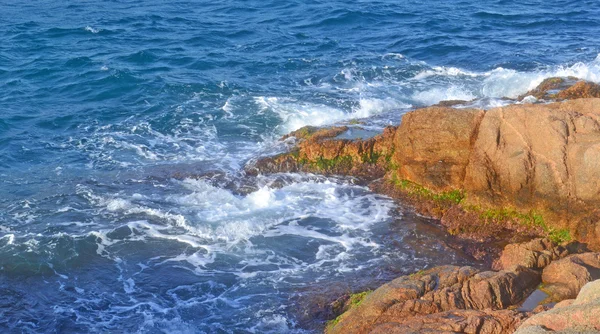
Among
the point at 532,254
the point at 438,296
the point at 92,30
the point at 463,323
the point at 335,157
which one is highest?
the point at 92,30

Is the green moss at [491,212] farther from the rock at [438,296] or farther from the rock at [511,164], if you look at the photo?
the rock at [438,296]

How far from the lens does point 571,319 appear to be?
9.47 metres

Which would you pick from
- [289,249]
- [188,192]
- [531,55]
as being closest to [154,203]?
[188,192]

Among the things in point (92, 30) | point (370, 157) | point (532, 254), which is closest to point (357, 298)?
point (532, 254)

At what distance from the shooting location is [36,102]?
1076 inches

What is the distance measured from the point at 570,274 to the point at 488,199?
4.64 m

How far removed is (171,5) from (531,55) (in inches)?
779

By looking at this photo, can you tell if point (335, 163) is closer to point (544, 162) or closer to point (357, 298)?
point (544, 162)

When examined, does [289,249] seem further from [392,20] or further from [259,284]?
[392,20]

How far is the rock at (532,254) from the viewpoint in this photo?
1395 centimetres

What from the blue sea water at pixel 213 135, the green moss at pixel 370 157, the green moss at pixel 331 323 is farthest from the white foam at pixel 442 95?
the green moss at pixel 331 323

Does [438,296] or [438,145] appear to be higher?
[438,145]

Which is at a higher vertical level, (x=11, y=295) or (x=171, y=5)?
(x=171, y=5)

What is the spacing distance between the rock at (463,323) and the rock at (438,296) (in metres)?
0.33
